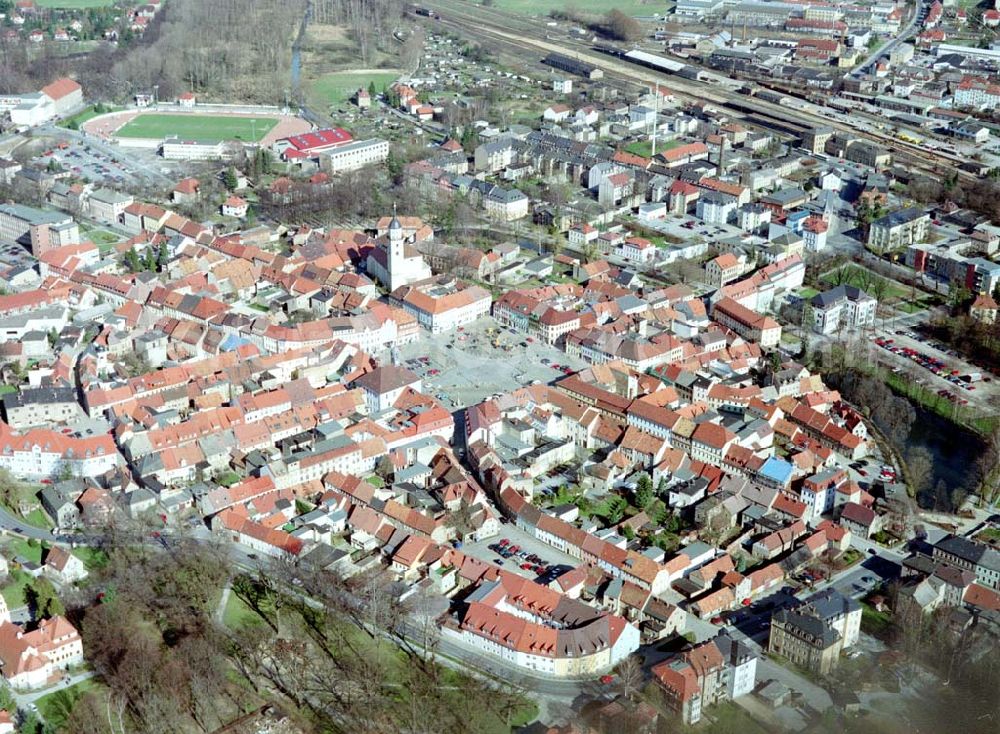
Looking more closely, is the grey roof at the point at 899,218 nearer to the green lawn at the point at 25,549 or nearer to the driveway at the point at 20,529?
the driveway at the point at 20,529

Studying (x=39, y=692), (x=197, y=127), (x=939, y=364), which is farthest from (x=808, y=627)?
→ (x=197, y=127)

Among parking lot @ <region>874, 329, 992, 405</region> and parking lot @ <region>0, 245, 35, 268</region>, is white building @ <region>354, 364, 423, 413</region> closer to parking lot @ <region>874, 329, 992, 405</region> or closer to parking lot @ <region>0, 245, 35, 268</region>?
parking lot @ <region>874, 329, 992, 405</region>

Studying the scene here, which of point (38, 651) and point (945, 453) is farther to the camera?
point (945, 453)

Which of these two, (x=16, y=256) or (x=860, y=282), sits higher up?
(x=860, y=282)

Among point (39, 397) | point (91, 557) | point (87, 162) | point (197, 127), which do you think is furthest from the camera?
point (197, 127)

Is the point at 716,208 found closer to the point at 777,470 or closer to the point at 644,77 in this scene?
the point at 777,470

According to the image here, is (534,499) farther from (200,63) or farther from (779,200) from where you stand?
(200,63)

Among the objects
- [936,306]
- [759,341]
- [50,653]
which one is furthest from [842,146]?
[50,653]

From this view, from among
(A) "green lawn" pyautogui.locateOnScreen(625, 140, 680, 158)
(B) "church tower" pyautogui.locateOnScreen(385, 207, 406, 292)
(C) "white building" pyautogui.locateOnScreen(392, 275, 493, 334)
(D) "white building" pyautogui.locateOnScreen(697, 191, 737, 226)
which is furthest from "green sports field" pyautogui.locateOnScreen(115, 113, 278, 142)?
(D) "white building" pyautogui.locateOnScreen(697, 191, 737, 226)
